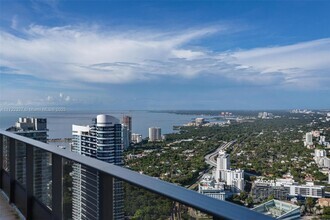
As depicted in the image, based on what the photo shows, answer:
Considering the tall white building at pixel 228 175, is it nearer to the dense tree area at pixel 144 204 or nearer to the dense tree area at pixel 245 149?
the dense tree area at pixel 245 149

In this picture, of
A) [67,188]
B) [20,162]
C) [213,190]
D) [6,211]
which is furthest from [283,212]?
[213,190]

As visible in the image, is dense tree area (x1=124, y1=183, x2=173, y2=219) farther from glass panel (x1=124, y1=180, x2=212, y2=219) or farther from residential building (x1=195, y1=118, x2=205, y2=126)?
residential building (x1=195, y1=118, x2=205, y2=126)

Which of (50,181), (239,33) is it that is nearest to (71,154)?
(50,181)

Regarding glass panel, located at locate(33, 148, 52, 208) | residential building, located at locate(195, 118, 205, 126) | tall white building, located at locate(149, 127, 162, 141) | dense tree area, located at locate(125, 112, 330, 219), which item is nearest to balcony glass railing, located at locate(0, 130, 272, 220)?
glass panel, located at locate(33, 148, 52, 208)

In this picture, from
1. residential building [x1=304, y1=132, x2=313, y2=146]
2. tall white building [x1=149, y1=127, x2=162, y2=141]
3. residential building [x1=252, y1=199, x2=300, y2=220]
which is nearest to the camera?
residential building [x1=252, y1=199, x2=300, y2=220]

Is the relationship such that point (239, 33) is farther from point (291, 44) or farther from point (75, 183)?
point (75, 183)

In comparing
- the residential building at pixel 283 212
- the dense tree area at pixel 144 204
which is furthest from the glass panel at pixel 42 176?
the residential building at pixel 283 212
